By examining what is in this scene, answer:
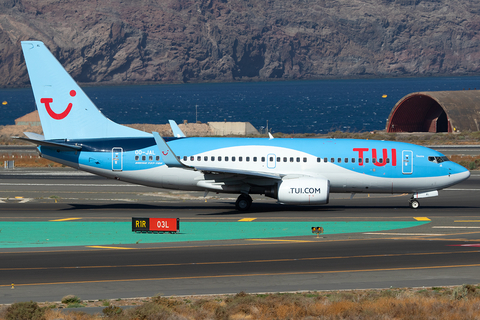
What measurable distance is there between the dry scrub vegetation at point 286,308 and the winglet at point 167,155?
1615cm

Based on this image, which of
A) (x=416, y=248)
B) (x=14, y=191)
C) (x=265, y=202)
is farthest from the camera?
(x=14, y=191)

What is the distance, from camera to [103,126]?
37719 millimetres

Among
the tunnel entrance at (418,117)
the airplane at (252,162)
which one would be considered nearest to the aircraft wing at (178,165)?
the airplane at (252,162)

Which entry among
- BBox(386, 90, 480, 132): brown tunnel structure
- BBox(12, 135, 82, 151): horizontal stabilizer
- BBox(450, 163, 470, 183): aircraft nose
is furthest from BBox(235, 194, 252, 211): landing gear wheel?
BBox(386, 90, 480, 132): brown tunnel structure

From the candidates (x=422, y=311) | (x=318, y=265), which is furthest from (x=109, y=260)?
(x=422, y=311)

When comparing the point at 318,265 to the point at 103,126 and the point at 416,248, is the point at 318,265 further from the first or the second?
the point at 103,126

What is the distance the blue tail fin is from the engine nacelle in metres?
11.3

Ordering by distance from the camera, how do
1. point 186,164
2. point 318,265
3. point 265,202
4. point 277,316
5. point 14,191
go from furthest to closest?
point 14,191, point 265,202, point 186,164, point 318,265, point 277,316

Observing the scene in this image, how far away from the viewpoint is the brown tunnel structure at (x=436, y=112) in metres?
86.8

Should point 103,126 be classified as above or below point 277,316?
above

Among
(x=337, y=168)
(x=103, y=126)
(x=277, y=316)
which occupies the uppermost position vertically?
(x=103, y=126)

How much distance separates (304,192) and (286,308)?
18177 mm

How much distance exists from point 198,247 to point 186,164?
1060 centimetres

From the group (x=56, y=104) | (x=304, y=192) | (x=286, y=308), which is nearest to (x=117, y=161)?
(x=56, y=104)
